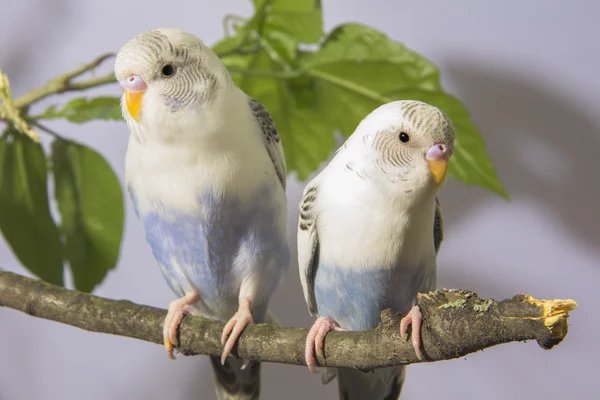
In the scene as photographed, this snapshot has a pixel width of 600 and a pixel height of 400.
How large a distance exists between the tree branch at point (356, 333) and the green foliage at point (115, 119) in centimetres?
22

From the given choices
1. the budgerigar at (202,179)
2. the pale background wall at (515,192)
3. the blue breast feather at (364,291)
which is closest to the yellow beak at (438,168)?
the blue breast feather at (364,291)

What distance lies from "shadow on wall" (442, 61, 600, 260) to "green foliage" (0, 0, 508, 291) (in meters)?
0.29

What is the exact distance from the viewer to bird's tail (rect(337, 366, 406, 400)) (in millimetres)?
746

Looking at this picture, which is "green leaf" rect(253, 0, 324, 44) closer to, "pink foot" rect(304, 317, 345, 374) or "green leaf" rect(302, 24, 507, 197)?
"green leaf" rect(302, 24, 507, 197)

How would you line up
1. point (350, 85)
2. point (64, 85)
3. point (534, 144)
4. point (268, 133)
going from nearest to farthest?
1. point (268, 133)
2. point (350, 85)
3. point (64, 85)
4. point (534, 144)

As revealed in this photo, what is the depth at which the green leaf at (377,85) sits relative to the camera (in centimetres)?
93

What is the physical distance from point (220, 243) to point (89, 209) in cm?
43

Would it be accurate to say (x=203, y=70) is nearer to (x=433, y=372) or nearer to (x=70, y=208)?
(x=70, y=208)

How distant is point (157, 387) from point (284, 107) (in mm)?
729

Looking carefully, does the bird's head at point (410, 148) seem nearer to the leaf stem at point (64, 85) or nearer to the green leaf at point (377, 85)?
the green leaf at point (377, 85)

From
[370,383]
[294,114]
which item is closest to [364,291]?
[370,383]

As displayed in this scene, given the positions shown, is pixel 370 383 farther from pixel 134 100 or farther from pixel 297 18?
pixel 297 18

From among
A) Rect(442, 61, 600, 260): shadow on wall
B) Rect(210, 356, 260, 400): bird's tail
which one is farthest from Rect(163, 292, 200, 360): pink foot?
Rect(442, 61, 600, 260): shadow on wall

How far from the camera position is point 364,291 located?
2.17 feet
